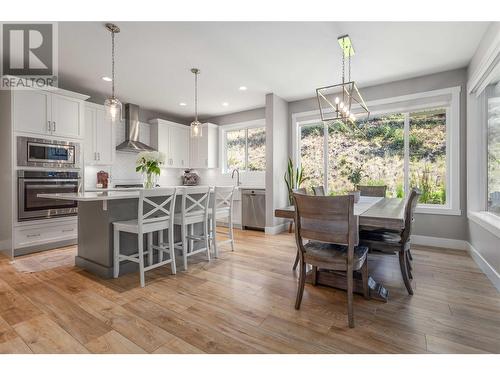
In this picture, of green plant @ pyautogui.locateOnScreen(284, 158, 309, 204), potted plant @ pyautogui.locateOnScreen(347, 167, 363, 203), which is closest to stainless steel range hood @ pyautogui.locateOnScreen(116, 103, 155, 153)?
green plant @ pyautogui.locateOnScreen(284, 158, 309, 204)

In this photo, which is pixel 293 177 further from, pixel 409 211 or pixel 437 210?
pixel 409 211

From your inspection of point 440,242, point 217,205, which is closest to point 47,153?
point 217,205

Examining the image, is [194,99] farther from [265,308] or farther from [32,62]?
[265,308]

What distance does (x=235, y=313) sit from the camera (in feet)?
6.27

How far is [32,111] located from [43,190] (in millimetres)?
1090

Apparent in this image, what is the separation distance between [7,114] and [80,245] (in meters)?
2.08

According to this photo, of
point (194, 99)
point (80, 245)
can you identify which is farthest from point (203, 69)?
point (80, 245)

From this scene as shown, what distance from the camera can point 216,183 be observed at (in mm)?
6223

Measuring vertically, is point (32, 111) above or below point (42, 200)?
above

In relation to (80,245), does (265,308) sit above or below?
below

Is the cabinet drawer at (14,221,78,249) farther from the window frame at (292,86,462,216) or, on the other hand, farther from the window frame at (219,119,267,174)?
the window frame at (292,86,462,216)

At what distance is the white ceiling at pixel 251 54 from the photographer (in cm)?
258

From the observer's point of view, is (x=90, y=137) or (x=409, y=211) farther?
(x=90, y=137)

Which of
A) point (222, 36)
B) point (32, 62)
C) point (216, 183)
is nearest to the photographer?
point (222, 36)
